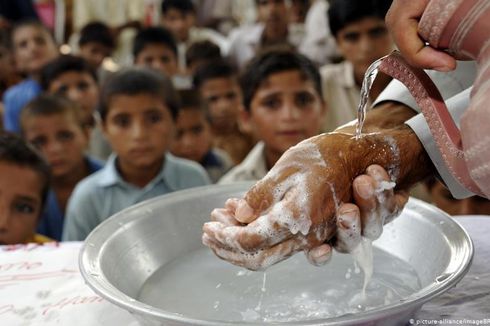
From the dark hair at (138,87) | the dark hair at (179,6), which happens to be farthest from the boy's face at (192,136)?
the dark hair at (179,6)

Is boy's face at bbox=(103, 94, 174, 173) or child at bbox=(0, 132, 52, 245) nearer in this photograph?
child at bbox=(0, 132, 52, 245)

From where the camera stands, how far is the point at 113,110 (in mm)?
1768

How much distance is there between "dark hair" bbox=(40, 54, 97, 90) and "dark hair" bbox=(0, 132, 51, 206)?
1.11m

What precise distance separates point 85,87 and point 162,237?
1947 mm

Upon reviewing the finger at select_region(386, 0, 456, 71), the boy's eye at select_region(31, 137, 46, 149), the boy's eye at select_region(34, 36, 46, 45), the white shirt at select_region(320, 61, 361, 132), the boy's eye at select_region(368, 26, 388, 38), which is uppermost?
the finger at select_region(386, 0, 456, 71)

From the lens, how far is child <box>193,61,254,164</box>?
2.66 metres

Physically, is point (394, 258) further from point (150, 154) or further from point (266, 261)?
point (150, 154)

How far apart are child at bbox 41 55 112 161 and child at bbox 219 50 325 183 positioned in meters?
0.99

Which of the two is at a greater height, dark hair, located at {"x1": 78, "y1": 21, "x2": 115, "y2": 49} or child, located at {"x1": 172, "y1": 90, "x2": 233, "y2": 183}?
dark hair, located at {"x1": 78, "y1": 21, "x2": 115, "y2": 49}

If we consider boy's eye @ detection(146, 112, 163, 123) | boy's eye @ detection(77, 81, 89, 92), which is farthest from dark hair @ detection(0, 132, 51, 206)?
boy's eye @ detection(77, 81, 89, 92)

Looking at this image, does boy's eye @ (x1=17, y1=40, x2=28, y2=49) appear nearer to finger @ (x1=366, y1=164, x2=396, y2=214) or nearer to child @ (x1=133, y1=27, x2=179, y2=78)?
child @ (x1=133, y1=27, x2=179, y2=78)

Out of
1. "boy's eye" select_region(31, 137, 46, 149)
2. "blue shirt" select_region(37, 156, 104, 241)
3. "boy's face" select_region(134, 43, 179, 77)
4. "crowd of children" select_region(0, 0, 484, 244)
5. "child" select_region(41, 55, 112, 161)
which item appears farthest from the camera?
"boy's face" select_region(134, 43, 179, 77)

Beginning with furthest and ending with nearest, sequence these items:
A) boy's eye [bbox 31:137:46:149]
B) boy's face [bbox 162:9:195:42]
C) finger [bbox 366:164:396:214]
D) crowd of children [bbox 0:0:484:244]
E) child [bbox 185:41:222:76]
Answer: boy's face [bbox 162:9:195:42] → child [bbox 185:41:222:76] → boy's eye [bbox 31:137:46:149] → crowd of children [bbox 0:0:484:244] → finger [bbox 366:164:396:214]

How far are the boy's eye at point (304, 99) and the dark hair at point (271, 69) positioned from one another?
2.5 inches
